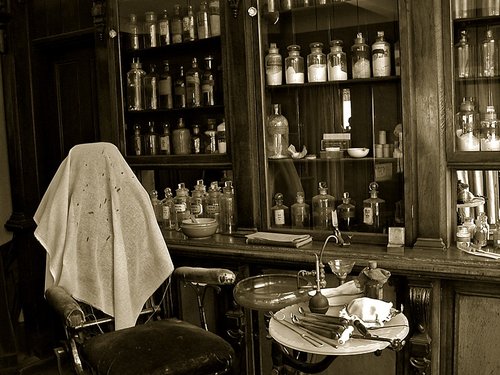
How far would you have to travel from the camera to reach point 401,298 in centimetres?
259

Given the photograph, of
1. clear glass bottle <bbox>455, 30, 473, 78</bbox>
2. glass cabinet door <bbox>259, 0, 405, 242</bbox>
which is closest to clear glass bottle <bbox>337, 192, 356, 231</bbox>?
glass cabinet door <bbox>259, 0, 405, 242</bbox>

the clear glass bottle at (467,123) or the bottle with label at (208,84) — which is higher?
the bottle with label at (208,84)

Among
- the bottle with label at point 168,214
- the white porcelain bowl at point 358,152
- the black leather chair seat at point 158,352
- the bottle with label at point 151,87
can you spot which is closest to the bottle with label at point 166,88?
the bottle with label at point 151,87

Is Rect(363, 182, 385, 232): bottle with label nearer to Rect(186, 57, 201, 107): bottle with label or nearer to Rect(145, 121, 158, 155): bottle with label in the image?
Rect(186, 57, 201, 107): bottle with label

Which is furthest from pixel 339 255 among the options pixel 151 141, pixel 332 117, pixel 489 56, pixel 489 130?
pixel 151 141

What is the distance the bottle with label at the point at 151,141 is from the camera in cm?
356

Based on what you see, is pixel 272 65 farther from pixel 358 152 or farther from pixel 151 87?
pixel 151 87

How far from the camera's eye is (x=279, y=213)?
3109 mm

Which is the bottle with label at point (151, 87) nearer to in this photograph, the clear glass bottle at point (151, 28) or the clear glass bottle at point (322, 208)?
the clear glass bottle at point (151, 28)

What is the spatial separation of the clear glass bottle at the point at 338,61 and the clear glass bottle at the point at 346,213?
0.59 meters

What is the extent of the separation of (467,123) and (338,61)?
0.70 meters

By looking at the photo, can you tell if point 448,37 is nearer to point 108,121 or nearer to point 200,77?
point 200,77

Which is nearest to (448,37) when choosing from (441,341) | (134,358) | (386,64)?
(386,64)

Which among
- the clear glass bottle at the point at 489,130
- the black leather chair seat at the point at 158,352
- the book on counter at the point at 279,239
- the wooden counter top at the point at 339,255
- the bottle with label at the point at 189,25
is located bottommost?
the black leather chair seat at the point at 158,352
